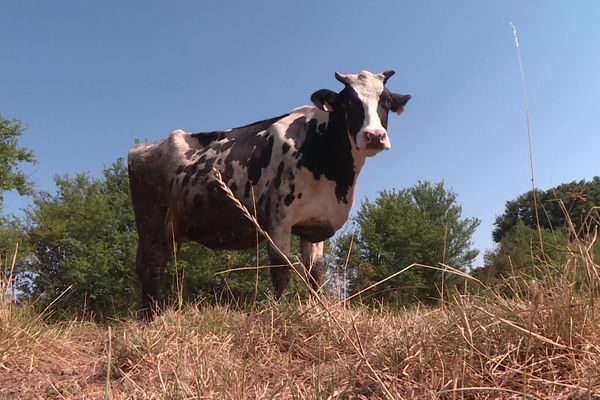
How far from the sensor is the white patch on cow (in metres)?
4.85

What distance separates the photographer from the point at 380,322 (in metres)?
3.70

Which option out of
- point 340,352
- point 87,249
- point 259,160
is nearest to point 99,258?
point 87,249

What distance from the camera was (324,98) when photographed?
5.44m

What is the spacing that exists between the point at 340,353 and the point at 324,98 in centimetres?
312

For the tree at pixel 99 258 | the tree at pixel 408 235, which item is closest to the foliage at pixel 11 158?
the tree at pixel 99 258

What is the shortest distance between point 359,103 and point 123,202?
961 inches

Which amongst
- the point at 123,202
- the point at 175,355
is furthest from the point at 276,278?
the point at 123,202

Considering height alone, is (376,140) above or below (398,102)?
below

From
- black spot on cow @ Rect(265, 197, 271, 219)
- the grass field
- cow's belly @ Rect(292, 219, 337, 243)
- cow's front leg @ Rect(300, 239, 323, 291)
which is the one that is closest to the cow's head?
cow's belly @ Rect(292, 219, 337, 243)

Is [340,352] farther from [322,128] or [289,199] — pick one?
[322,128]

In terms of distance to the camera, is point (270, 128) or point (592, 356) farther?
point (270, 128)

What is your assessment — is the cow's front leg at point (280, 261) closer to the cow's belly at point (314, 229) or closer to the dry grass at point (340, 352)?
the cow's belly at point (314, 229)

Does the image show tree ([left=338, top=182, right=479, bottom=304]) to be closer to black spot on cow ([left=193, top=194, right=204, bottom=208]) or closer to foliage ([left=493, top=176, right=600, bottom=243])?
foliage ([left=493, top=176, right=600, bottom=243])

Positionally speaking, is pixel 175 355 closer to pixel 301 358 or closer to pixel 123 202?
pixel 301 358
